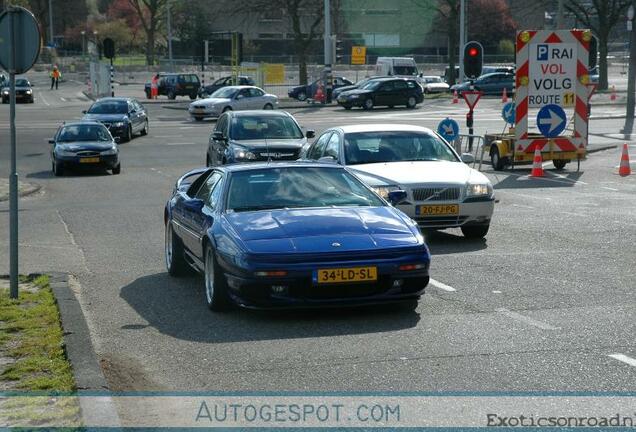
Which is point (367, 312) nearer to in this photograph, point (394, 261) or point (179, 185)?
point (394, 261)

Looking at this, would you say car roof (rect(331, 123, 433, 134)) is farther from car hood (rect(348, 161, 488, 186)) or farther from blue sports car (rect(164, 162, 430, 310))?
blue sports car (rect(164, 162, 430, 310))

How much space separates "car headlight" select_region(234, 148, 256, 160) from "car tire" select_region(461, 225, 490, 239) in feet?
30.2

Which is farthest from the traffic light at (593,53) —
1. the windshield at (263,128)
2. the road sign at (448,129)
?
the windshield at (263,128)

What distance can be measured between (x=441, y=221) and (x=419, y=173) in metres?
0.83

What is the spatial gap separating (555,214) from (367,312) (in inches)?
325

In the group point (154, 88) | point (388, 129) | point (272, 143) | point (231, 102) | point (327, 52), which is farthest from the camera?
point (154, 88)

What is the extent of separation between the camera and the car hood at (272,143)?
77.1 feet

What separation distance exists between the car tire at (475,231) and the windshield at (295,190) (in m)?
3.85

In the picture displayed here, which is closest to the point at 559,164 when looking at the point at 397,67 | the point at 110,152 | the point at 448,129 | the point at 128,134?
the point at 448,129

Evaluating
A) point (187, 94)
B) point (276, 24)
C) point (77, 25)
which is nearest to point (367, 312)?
point (187, 94)

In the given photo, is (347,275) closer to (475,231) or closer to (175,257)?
(175,257)

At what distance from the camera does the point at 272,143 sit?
939 inches

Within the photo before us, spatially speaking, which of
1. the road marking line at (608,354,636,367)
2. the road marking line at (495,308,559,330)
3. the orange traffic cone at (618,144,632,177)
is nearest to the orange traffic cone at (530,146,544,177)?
the orange traffic cone at (618,144,632,177)

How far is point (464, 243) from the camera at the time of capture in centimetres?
1426
